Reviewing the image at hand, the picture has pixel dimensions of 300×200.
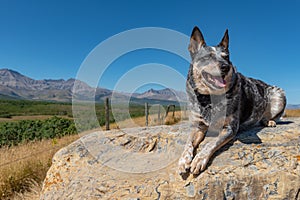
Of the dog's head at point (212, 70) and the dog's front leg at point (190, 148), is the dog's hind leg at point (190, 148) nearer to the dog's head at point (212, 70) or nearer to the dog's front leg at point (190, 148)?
the dog's front leg at point (190, 148)

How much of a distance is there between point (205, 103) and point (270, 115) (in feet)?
8.23

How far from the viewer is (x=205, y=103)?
365cm

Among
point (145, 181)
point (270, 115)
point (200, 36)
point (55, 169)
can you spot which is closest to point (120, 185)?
point (145, 181)

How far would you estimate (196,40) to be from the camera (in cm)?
394

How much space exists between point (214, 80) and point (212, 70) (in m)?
0.16

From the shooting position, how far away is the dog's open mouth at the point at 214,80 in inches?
137

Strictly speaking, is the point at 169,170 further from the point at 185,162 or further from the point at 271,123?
the point at 271,123

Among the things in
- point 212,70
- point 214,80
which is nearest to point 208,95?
point 214,80

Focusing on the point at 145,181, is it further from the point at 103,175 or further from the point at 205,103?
the point at 205,103

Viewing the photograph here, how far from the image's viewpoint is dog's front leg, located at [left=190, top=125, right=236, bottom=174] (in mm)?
3230

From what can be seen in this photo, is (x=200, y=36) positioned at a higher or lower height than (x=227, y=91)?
higher

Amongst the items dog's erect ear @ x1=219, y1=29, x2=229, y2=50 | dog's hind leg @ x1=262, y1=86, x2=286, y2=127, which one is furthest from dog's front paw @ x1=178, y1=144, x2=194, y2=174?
dog's hind leg @ x1=262, y1=86, x2=286, y2=127

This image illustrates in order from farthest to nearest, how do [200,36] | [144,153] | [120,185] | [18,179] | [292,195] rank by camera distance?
[18,179], [144,153], [200,36], [120,185], [292,195]

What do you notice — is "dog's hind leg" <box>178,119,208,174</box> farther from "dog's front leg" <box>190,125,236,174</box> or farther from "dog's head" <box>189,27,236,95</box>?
"dog's head" <box>189,27,236,95</box>
